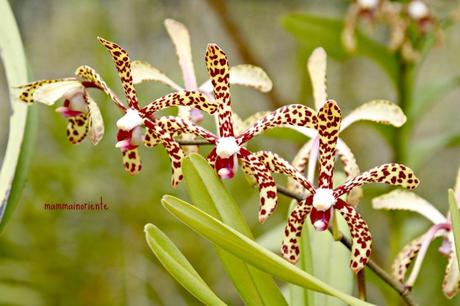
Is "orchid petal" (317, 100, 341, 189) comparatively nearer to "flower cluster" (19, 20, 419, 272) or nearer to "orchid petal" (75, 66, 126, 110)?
"flower cluster" (19, 20, 419, 272)

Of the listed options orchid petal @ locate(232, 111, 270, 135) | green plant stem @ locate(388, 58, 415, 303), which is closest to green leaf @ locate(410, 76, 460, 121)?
green plant stem @ locate(388, 58, 415, 303)

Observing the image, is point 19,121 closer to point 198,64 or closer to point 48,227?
point 48,227

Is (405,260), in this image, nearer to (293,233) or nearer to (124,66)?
(293,233)

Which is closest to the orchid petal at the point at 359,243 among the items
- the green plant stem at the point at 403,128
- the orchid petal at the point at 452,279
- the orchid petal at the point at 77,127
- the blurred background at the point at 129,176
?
the orchid petal at the point at 452,279

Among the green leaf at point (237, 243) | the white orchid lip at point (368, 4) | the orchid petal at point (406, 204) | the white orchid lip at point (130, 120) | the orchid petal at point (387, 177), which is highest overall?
the white orchid lip at point (368, 4)

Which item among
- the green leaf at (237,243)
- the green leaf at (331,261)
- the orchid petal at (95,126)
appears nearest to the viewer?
the green leaf at (237,243)

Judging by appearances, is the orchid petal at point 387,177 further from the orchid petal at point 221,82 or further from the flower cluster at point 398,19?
the flower cluster at point 398,19

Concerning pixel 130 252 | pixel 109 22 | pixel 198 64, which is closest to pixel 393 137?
pixel 130 252
